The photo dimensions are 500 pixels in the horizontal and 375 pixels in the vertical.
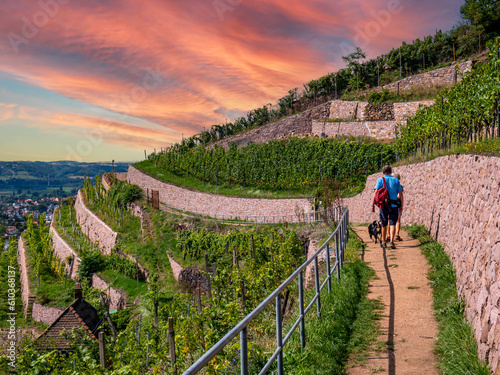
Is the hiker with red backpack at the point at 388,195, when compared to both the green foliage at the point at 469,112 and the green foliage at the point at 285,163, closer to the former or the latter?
the green foliage at the point at 469,112

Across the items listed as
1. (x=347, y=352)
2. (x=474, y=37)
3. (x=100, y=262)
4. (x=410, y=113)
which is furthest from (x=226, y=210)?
(x=474, y=37)

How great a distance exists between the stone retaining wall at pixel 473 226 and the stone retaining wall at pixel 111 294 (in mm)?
23481

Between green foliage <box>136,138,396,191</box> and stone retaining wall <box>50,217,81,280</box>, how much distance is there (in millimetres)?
14250

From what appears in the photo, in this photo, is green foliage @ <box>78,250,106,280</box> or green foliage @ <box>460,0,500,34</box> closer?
green foliage @ <box>78,250,106,280</box>

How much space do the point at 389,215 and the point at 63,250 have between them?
39.8 m

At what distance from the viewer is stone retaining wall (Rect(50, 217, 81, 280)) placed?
3606cm

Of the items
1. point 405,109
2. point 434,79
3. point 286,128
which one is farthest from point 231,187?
point 434,79

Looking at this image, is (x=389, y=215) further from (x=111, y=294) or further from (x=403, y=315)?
(x=111, y=294)

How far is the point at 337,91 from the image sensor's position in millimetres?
53562

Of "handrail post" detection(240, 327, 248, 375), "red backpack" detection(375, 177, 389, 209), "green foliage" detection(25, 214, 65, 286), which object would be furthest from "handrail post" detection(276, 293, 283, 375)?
"green foliage" detection(25, 214, 65, 286)

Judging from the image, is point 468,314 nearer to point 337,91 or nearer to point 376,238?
point 376,238

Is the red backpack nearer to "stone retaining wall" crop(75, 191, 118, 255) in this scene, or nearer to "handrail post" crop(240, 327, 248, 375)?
"handrail post" crop(240, 327, 248, 375)

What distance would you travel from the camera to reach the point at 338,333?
4574 mm

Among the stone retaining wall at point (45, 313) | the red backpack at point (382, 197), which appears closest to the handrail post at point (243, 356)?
the red backpack at point (382, 197)
